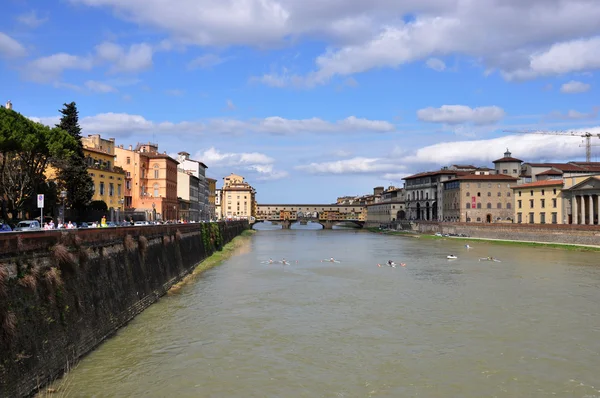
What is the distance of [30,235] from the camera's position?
14078 millimetres

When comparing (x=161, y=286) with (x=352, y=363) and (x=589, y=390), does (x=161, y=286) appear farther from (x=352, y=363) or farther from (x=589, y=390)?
(x=589, y=390)

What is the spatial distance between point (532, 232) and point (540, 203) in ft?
41.3

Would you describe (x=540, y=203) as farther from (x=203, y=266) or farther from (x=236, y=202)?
(x=236, y=202)

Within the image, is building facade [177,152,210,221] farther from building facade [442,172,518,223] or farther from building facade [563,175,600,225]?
building facade [563,175,600,225]

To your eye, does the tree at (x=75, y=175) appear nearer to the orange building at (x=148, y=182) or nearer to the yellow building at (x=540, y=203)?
the orange building at (x=148, y=182)

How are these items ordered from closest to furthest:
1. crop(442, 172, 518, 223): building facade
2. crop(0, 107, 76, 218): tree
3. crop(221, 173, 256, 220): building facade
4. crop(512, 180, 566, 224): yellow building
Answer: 1. crop(0, 107, 76, 218): tree
2. crop(512, 180, 566, 224): yellow building
3. crop(442, 172, 518, 223): building facade
4. crop(221, 173, 256, 220): building facade

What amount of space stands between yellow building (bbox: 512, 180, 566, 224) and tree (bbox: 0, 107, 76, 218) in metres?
72.7

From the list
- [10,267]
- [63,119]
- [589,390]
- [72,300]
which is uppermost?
[63,119]

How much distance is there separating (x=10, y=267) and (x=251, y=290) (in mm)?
19206

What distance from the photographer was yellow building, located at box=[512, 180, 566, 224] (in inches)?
3258

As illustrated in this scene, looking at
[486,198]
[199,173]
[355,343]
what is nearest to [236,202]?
[199,173]

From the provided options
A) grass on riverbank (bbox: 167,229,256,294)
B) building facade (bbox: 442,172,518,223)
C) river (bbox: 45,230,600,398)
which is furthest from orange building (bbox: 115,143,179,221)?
building facade (bbox: 442,172,518,223)

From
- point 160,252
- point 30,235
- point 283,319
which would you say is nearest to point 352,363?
point 283,319

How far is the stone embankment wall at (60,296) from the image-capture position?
12312mm
